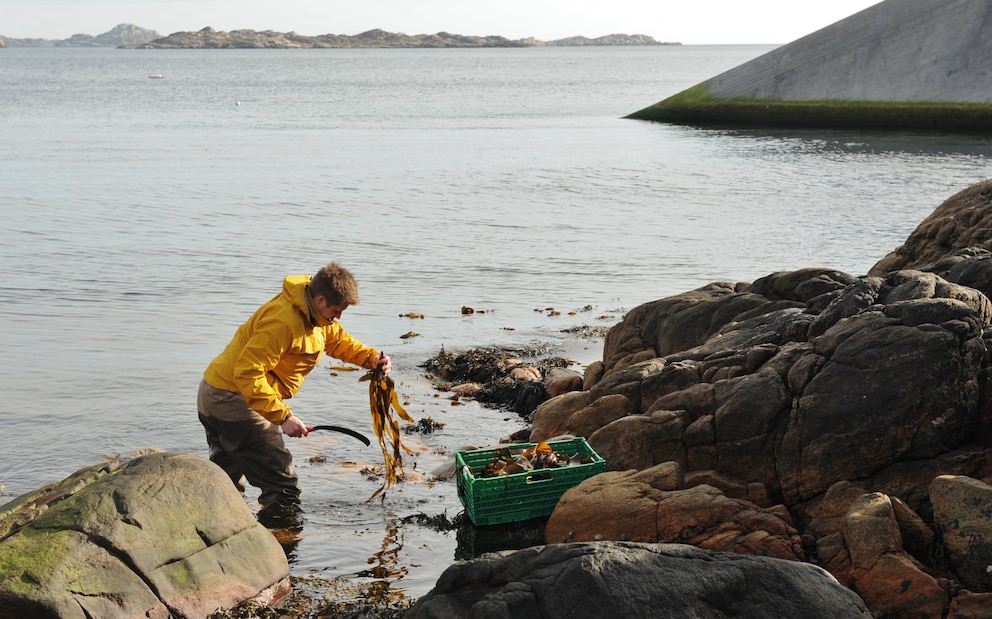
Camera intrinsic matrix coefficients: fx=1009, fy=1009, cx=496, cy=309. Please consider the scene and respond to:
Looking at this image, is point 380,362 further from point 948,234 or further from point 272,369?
point 948,234

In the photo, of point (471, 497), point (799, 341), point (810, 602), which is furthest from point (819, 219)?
point (810, 602)

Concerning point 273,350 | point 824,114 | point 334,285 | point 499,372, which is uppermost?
point 824,114

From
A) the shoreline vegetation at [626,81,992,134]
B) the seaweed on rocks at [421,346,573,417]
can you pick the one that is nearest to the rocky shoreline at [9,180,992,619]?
the seaweed on rocks at [421,346,573,417]

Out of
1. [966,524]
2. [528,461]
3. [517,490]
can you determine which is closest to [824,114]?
[528,461]

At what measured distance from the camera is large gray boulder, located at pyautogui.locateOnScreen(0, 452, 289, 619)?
20.6ft

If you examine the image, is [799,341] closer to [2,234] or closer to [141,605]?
[141,605]

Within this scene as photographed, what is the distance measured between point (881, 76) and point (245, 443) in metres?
52.8

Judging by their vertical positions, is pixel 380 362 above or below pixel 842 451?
above

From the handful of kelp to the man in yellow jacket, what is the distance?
1.29 m

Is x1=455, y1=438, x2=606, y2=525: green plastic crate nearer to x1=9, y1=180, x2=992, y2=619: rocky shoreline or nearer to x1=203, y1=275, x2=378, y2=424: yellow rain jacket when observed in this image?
x1=9, y1=180, x2=992, y2=619: rocky shoreline

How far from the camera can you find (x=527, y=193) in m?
34.0

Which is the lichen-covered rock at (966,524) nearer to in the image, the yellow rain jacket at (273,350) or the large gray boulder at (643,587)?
the large gray boulder at (643,587)

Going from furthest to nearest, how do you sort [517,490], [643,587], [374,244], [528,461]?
[374,244], [528,461], [517,490], [643,587]

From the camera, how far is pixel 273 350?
25.4 ft
